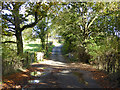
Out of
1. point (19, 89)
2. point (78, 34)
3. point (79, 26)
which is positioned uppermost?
point (79, 26)

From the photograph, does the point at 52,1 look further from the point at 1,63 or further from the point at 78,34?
the point at 78,34

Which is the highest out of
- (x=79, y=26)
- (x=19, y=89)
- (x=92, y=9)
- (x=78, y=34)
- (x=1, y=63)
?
(x=92, y=9)

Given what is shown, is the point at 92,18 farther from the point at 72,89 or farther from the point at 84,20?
the point at 72,89

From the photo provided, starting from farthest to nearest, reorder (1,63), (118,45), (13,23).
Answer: (13,23) < (1,63) < (118,45)

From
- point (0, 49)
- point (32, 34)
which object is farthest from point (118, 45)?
point (32, 34)

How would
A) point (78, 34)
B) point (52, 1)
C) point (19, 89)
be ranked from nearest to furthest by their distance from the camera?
point (19, 89), point (52, 1), point (78, 34)

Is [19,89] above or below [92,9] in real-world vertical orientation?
below

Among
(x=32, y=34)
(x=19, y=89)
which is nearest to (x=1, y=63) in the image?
(x=19, y=89)

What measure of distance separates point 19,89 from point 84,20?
11.5 m

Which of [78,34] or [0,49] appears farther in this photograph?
[78,34]

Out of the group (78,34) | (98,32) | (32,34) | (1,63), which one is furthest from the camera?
(32,34)

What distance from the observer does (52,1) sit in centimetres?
682

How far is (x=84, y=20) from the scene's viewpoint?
13742mm

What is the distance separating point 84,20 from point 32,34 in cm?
1050
